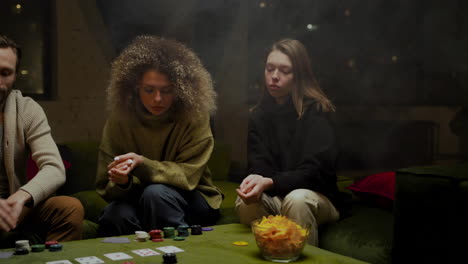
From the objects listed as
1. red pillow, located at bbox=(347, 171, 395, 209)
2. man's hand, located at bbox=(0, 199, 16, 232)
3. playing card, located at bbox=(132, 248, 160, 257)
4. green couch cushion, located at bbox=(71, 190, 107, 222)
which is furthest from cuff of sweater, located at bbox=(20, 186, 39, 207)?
red pillow, located at bbox=(347, 171, 395, 209)

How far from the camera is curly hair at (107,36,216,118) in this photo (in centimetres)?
199

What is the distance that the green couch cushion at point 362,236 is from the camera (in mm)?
1580

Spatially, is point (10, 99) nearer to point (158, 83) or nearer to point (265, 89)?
point (158, 83)

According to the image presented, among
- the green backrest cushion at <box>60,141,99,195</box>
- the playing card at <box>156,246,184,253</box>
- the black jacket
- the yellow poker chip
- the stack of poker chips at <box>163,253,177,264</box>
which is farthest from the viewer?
the green backrest cushion at <box>60,141,99,195</box>

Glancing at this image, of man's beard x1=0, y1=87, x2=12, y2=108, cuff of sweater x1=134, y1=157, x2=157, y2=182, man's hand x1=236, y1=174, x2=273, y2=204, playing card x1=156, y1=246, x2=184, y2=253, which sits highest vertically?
man's beard x1=0, y1=87, x2=12, y2=108

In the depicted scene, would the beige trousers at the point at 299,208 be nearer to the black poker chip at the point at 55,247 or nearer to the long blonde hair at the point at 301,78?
the long blonde hair at the point at 301,78

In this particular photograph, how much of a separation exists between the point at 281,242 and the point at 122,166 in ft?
2.33

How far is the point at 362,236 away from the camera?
1659mm

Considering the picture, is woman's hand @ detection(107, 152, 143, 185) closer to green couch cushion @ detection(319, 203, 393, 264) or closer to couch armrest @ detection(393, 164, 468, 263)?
Result: green couch cushion @ detection(319, 203, 393, 264)

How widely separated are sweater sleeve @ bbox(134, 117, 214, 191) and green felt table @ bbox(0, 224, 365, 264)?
1.14 ft

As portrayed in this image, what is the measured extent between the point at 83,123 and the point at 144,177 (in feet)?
4.17

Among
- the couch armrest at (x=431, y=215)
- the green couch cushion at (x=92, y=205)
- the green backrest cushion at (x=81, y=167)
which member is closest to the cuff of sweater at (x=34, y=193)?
the green couch cushion at (x=92, y=205)

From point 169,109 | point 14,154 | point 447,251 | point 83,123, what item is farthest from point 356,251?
point 83,123

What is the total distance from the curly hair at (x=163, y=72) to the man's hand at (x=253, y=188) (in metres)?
0.41
